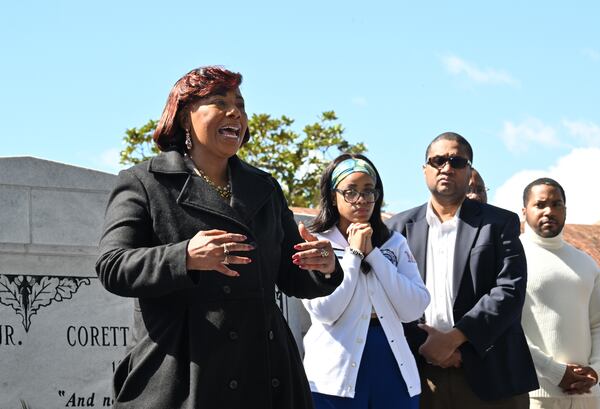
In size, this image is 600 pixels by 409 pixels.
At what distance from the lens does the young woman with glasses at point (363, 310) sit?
196 inches

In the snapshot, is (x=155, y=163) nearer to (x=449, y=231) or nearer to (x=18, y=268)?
(x=449, y=231)

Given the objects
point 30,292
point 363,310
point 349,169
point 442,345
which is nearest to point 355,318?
point 363,310

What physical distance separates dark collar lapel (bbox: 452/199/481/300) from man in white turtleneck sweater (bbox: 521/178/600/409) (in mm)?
865

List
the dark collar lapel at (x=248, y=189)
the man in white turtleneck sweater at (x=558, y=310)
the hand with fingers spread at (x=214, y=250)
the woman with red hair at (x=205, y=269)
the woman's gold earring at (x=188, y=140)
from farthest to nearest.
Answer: the man in white turtleneck sweater at (x=558, y=310) < the woman's gold earring at (x=188, y=140) < the dark collar lapel at (x=248, y=189) < the woman with red hair at (x=205, y=269) < the hand with fingers spread at (x=214, y=250)

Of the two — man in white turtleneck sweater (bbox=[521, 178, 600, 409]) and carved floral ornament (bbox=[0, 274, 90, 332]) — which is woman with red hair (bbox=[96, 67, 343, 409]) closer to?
carved floral ornament (bbox=[0, 274, 90, 332])

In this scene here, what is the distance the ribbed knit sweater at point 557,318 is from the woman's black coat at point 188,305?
3344 mm

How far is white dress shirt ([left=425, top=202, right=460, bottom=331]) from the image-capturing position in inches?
223

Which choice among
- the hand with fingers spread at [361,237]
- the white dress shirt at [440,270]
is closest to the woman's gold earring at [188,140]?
the hand with fingers spread at [361,237]

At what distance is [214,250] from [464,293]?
2.94 metres

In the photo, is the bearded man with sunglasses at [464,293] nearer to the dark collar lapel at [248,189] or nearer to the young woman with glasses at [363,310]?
the young woman with glasses at [363,310]

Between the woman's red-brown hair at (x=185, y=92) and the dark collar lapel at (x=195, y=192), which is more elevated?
the woman's red-brown hair at (x=185, y=92)

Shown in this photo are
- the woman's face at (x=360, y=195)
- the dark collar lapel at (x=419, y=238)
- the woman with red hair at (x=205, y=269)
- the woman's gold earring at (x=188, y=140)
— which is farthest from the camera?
the dark collar lapel at (x=419, y=238)

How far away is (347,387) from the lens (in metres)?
4.93

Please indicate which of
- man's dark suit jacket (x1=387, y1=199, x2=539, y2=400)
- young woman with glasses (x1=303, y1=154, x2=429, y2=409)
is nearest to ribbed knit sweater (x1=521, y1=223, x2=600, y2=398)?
man's dark suit jacket (x1=387, y1=199, x2=539, y2=400)
